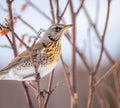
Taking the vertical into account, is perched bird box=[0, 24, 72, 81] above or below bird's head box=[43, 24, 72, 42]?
below

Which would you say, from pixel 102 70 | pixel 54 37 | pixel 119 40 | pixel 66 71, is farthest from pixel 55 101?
pixel 66 71

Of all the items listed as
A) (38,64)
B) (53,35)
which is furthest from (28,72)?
(53,35)

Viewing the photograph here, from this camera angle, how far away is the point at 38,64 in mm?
1889

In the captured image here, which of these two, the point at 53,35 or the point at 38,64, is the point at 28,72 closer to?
the point at 38,64

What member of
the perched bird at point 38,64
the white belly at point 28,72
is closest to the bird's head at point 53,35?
the perched bird at point 38,64

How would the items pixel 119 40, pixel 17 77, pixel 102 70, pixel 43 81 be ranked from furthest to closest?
1. pixel 119 40
2. pixel 102 70
3. pixel 43 81
4. pixel 17 77

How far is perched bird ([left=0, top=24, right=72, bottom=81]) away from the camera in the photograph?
6.33ft

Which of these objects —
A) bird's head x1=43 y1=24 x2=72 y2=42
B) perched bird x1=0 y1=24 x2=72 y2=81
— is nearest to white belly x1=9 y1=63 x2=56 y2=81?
perched bird x1=0 y1=24 x2=72 y2=81

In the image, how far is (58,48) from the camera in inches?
83.1

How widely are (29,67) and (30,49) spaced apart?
49 centimetres

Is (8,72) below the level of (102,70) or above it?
below

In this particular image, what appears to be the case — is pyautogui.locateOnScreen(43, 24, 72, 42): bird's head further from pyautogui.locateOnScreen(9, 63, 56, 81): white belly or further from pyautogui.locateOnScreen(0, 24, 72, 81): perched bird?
pyautogui.locateOnScreen(9, 63, 56, 81): white belly

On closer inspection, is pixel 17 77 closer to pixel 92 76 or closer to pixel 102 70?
pixel 92 76

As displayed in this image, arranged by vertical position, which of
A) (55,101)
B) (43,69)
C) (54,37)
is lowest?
(43,69)
